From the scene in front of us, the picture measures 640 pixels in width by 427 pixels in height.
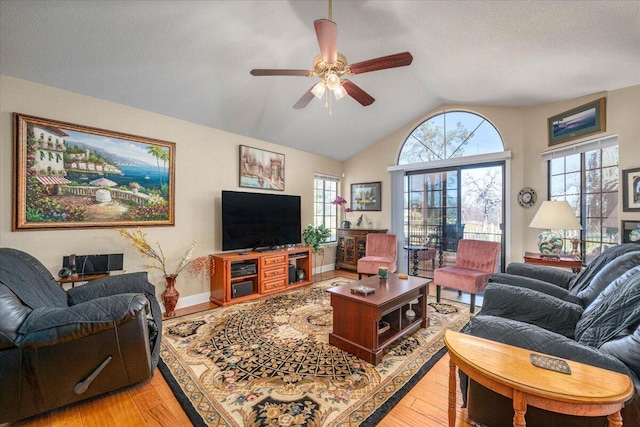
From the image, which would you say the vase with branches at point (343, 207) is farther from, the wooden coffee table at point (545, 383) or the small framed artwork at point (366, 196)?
the wooden coffee table at point (545, 383)

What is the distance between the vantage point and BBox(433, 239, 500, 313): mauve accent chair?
3.29 m

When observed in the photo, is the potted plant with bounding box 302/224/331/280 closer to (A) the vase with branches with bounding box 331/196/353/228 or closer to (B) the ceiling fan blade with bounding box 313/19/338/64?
(A) the vase with branches with bounding box 331/196/353/228

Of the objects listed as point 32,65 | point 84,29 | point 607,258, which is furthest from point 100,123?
point 607,258

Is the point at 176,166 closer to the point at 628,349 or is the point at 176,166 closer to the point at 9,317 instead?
the point at 9,317

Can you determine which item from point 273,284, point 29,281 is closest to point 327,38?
point 29,281

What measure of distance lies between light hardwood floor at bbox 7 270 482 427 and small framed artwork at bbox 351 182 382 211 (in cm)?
388

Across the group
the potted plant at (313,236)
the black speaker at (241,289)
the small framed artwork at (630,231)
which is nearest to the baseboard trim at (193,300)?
the black speaker at (241,289)

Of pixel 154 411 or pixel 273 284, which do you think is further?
pixel 273 284

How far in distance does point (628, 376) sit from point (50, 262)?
14.1 ft

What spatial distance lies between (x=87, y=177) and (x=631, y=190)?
575 centimetres

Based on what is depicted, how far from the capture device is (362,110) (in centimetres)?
436

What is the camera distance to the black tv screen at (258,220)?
3.81 meters

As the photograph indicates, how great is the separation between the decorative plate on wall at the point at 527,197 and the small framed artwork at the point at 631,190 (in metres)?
1.06

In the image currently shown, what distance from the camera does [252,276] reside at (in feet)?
12.7
